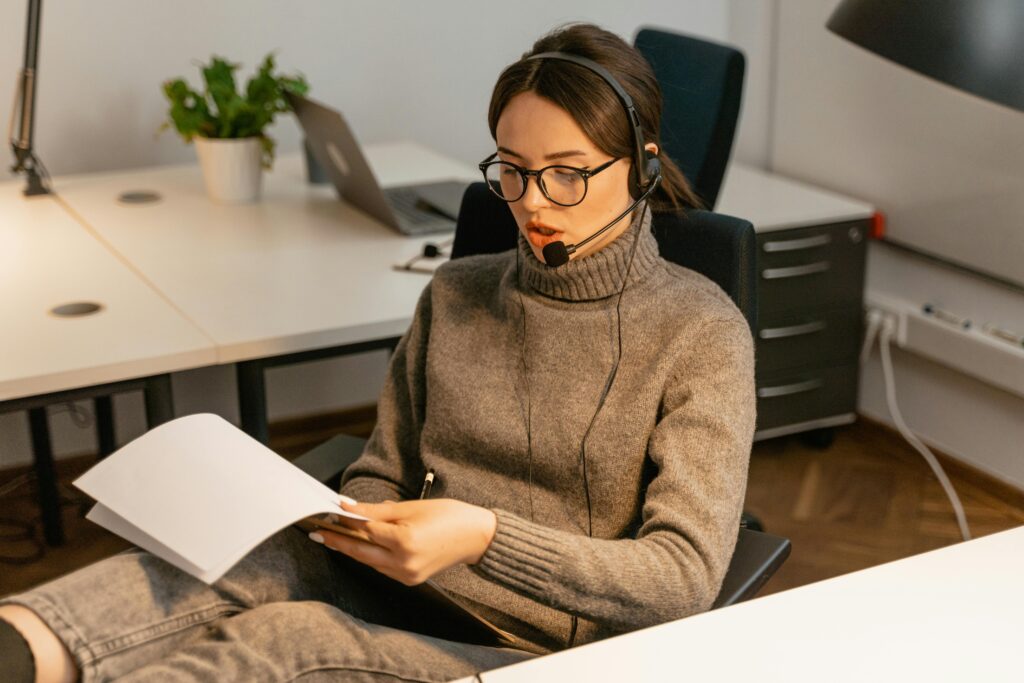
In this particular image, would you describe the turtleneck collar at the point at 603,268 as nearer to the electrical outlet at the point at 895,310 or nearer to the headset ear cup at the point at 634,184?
the headset ear cup at the point at 634,184

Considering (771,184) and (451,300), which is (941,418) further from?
(451,300)

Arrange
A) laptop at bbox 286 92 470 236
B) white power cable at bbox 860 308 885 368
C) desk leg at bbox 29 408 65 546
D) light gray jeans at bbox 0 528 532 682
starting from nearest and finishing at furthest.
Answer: light gray jeans at bbox 0 528 532 682 < laptop at bbox 286 92 470 236 < desk leg at bbox 29 408 65 546 < white power cable at bbox 860 308 885 368

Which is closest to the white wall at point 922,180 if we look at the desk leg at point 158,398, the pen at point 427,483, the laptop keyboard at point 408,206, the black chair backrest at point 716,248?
the laptop keyboard at point 408,206

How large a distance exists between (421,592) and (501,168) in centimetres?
48

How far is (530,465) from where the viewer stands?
1408 millimetres

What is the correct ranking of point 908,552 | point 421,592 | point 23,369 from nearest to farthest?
point 421,592
point 23,369
point 908,552

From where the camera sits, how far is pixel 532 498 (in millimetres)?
1411

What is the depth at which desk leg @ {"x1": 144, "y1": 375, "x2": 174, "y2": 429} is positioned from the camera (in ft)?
5.91

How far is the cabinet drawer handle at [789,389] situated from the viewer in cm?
289

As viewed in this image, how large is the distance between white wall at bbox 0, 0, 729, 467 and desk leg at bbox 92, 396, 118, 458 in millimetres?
344

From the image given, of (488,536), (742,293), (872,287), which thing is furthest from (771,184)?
(488,536)

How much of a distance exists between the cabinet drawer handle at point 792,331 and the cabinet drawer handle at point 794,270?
0.41ft

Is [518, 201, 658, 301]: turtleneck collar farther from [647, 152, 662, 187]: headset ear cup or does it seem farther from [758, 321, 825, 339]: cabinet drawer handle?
[758, 321, 825, 339]: cabinet drawer handle

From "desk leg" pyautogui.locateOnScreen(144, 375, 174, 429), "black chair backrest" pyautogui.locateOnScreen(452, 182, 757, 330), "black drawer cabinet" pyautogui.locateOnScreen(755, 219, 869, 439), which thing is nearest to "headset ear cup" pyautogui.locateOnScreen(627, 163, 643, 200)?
"black chair backrest" pyautogui.locateOnScreen(452, 182, 757, 330)
